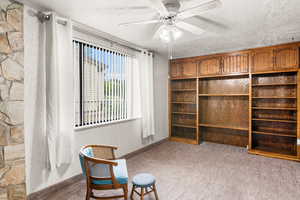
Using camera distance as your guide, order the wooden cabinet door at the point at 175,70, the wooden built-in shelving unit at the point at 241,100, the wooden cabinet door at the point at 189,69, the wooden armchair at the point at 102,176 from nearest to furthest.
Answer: the wooden armchair at the point at 102,176 < the wooden built-in shelving unit at the point at 241,100 < the wooden cabinet door at the point at 189,69 < the wooden cabinet door at the point at 175,70

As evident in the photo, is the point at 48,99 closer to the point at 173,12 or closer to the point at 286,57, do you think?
the point at 173,12

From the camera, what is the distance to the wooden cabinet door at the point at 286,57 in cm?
354

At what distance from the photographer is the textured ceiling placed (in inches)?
82.9

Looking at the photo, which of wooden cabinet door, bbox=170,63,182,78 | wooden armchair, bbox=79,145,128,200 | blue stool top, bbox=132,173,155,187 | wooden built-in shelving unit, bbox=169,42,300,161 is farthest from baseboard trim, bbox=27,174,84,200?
wooden cabinet door, bbox=170,63,182,78

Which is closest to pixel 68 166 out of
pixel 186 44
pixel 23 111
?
pixel 23 111

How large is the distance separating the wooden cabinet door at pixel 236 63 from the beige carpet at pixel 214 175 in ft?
6.44

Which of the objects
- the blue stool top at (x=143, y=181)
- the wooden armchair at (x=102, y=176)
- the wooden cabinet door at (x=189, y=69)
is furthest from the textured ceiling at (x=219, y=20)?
the blue stool top at (x=143, y=181)

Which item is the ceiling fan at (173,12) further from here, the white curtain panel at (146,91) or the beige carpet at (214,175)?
the beige carpet at (214,175)

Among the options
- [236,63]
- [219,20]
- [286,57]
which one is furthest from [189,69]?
[219,20]

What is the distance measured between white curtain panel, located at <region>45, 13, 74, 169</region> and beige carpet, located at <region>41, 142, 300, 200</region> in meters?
0.62

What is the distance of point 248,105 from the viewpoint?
14.1 ft

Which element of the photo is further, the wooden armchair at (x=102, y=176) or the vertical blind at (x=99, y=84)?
the vertical blind at (x=99, y=84)

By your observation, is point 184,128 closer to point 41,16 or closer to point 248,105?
point 248,105

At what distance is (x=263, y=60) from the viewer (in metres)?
3.86
